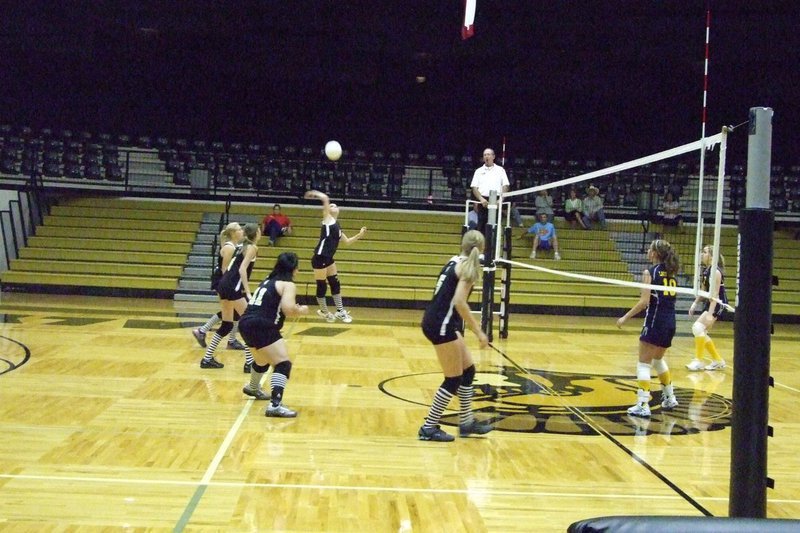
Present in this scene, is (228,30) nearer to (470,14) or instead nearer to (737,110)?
(470,14)

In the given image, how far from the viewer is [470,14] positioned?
532 inches

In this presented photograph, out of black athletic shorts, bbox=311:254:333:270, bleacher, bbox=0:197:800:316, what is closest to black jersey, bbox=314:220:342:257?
black athletic shorts, bbox=311:254:333:270

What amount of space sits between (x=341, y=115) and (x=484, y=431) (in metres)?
20.4

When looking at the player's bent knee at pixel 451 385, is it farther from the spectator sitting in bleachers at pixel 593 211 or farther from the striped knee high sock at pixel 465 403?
the spectator sitting in bleachers at pixel 593 211

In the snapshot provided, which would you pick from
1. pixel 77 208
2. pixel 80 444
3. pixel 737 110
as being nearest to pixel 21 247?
pixel 77 208

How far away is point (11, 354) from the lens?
10047 mm

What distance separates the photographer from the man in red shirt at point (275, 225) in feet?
68.8

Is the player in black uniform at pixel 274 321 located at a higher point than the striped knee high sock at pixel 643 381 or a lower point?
higher

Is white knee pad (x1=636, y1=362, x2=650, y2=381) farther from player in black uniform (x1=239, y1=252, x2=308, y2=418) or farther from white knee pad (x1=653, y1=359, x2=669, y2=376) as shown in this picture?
player in black uniform (x1=239, y1=252, x2=308, y2=418)

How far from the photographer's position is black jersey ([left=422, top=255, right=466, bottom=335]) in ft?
20.9

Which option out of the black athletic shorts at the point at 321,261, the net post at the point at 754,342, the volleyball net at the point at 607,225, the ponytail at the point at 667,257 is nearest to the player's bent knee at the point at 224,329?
the black athletic shorts at the point at 321,261

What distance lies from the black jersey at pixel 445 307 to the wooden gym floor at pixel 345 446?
932mm

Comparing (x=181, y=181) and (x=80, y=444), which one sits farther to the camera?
(x=181, y=181)

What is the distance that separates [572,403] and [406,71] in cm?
1930
